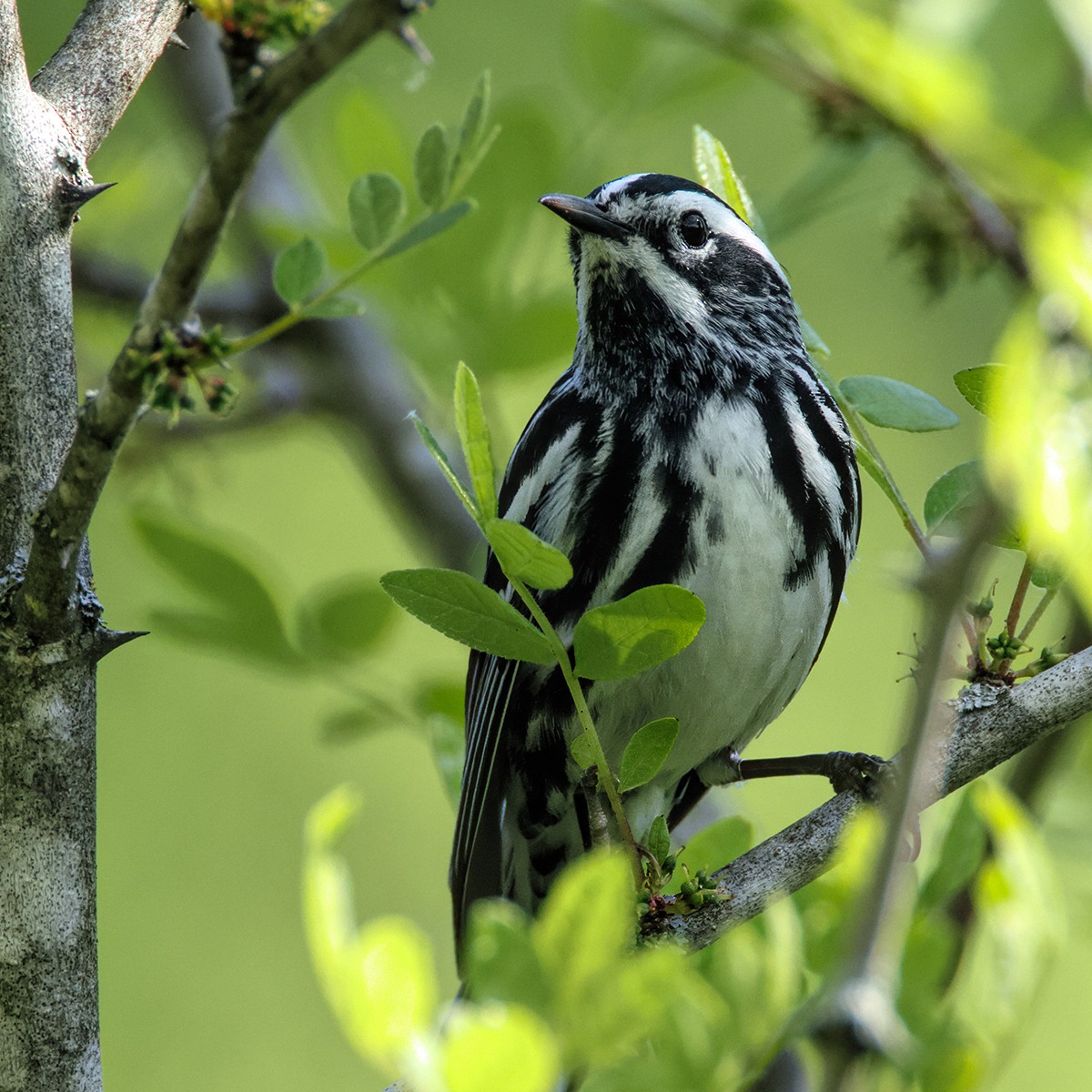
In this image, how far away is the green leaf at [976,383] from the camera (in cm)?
105

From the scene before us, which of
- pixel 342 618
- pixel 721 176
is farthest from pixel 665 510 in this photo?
pixel 721 176

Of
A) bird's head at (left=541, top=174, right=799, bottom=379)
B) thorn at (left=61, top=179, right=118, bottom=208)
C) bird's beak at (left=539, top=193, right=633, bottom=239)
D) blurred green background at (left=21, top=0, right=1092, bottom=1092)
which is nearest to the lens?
thorn at (left=61, top=179, right=118, bottom=208)

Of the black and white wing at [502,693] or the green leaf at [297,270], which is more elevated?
the green leaf at [297,270]

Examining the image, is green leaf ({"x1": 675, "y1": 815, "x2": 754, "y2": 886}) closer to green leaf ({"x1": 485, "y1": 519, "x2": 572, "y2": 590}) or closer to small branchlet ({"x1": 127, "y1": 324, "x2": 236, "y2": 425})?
green leaf ({"x1": 485, "y1": 519, "x2": 572, "y2": 590})

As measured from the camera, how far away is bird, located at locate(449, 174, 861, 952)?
217cm

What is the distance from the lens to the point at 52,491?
49.6 inches

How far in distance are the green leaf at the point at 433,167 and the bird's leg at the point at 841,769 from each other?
45.5 inches

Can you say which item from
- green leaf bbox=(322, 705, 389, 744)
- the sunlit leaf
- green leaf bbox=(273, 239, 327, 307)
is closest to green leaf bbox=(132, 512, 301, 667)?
green leaf bbox=(322, 705, 389, 744)

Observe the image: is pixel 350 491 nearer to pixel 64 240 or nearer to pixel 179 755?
pixel 179 755

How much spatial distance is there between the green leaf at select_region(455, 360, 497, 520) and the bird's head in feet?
5.11

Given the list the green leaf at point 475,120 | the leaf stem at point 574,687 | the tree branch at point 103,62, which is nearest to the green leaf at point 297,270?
the green leaf at point 475,120

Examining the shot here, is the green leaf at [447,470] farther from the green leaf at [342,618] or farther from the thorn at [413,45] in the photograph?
the green leaf at [342,618]

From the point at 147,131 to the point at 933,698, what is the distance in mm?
4656

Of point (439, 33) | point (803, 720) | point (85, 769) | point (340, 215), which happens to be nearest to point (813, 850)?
point (85, 769)
